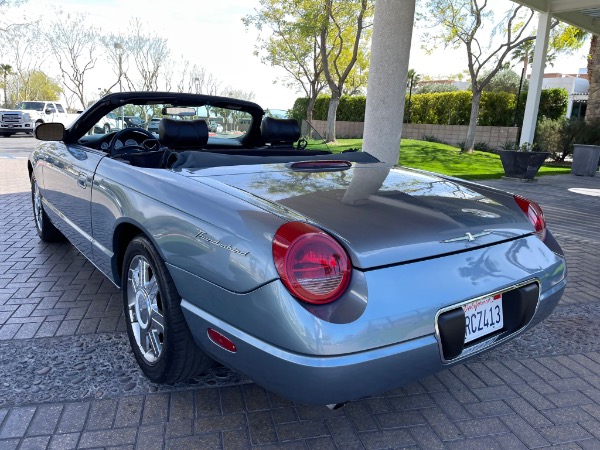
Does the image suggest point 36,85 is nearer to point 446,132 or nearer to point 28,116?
point 28,116

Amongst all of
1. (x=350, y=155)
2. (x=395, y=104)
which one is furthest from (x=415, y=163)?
(x=350, y=155)

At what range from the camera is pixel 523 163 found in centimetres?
1126

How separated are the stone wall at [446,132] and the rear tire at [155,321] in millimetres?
20359

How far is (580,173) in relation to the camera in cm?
1350

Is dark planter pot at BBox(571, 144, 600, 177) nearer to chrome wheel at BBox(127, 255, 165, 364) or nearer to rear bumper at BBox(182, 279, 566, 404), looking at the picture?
rear bumper at BBox(182, 279, 566, 404)

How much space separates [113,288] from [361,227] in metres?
2.53

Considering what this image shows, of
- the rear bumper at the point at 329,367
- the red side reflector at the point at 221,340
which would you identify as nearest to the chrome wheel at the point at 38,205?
the red side reflector at the point at 221,340

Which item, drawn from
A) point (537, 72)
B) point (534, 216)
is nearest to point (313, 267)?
point (534, 216)

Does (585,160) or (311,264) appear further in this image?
(585,160)

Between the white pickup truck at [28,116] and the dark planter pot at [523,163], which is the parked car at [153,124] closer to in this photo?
the dark planter pot at [523,163]

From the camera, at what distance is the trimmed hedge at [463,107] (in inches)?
832

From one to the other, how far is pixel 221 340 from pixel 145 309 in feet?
2.48

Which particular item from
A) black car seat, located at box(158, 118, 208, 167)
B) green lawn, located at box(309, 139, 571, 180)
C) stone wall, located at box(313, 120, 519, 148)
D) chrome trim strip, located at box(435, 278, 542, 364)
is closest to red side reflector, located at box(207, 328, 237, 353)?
chrome trim strip, located at box(435, 278, 542, 364)

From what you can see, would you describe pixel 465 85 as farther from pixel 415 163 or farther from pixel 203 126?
pixel 203 126
